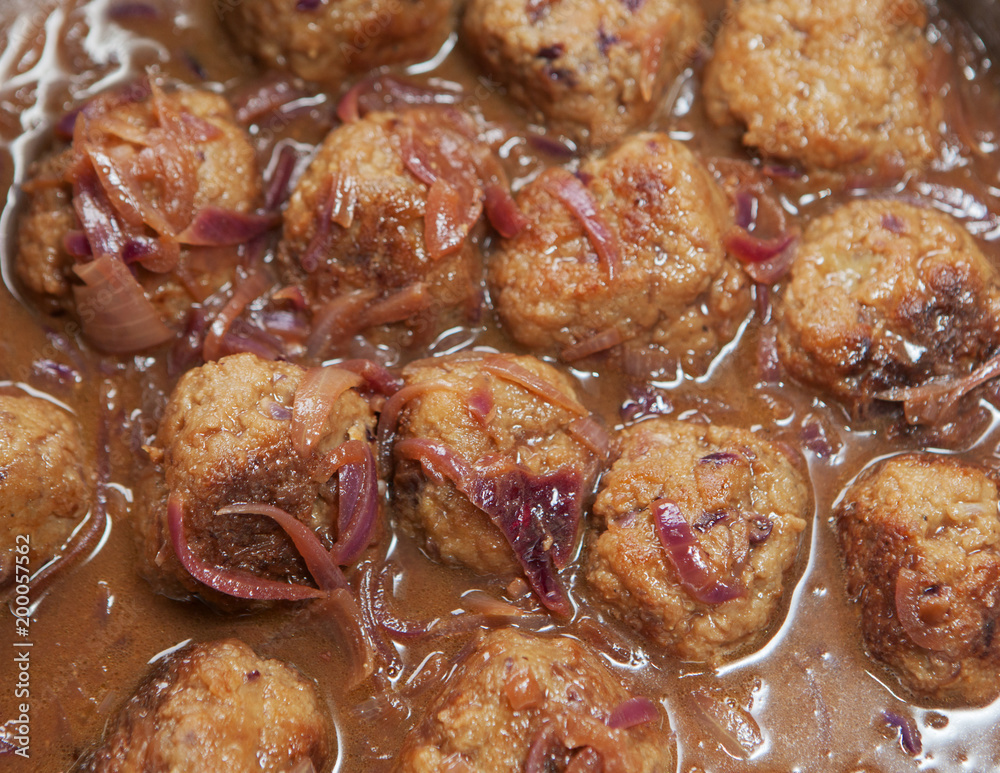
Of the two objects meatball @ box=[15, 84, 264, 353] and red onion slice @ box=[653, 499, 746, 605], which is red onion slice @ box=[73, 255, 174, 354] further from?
red onion slice @ box=[653, 499, 746, 605]

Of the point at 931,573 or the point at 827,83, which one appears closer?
the point at 931,573

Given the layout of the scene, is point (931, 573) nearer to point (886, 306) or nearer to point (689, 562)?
point (689, 562)

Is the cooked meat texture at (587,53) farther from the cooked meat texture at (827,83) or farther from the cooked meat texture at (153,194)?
the cooked meat texture at (153,194)

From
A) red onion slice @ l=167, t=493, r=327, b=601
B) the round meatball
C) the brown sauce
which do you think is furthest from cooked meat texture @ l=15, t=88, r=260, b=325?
the round meatball

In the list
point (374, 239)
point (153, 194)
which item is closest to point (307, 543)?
point (374, 239)

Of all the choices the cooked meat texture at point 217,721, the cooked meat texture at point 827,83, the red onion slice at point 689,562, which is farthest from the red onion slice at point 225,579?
the cooked meat texture at point 827,83

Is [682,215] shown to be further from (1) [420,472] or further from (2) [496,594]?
(2) [496,594]
